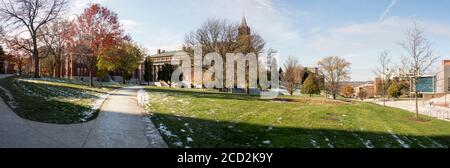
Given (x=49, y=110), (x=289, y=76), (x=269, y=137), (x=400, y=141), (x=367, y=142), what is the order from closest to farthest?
(x=269, y=137), (x=367, y=142), (x=400, y=141), (x=49, y=110), (x=289, y=76)

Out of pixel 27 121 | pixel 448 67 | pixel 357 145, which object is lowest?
pixel 357 145

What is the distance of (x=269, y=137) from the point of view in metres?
11.8

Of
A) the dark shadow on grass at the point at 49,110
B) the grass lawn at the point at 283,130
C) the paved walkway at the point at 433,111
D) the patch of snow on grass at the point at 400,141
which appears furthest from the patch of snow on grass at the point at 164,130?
the paved walkway at the point at 433,111

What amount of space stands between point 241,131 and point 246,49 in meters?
26.0

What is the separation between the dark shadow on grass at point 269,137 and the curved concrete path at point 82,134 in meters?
0.95

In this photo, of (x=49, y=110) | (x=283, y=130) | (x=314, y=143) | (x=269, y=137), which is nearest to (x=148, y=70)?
(x=49, y=110)

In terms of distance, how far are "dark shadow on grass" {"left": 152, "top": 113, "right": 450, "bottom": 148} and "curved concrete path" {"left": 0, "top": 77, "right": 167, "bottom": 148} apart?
37.3 inches

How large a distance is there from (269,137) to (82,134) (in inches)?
287

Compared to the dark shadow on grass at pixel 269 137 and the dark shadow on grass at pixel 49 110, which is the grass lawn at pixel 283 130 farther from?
the dark shadow on grass at pixel 49 110

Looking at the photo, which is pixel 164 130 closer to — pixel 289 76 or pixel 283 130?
pixel 283 130

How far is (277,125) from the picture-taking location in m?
14.5
